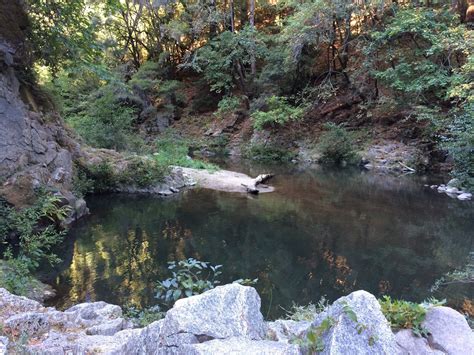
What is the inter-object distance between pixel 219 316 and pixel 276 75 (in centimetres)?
→ 2358

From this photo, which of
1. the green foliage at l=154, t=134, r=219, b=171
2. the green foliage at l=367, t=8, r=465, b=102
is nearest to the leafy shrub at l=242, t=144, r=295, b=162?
the green foliage at l=154, t=134, r=219, b=171

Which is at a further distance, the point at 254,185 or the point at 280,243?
the point at 254,185

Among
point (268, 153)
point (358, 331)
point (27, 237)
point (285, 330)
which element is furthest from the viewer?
point (268, 153)

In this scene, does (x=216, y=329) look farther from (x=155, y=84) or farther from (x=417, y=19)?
(x=155, y=84)

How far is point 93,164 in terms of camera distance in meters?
12.5

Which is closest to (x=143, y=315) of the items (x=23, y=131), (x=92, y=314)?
(x=92, y=314)

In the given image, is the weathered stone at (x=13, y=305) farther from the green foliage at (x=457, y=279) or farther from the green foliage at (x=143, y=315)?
the green foliage at (x=457, y=279)

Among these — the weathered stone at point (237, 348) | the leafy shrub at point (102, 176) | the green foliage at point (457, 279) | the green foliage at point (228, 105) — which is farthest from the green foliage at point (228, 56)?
the weathered stone at point (237, 348)

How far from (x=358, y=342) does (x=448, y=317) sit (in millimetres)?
781

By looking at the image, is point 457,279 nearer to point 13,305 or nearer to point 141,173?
point 13,305

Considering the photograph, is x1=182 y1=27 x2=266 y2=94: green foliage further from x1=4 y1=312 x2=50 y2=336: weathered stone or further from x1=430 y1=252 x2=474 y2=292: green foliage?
x1=4 y1=312 x2=50 y2=336: weathered stone

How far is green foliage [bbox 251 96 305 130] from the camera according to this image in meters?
22.7

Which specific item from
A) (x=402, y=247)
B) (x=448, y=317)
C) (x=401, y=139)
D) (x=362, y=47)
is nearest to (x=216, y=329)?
(x=448, y=317)

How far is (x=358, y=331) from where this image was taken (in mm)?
2197
